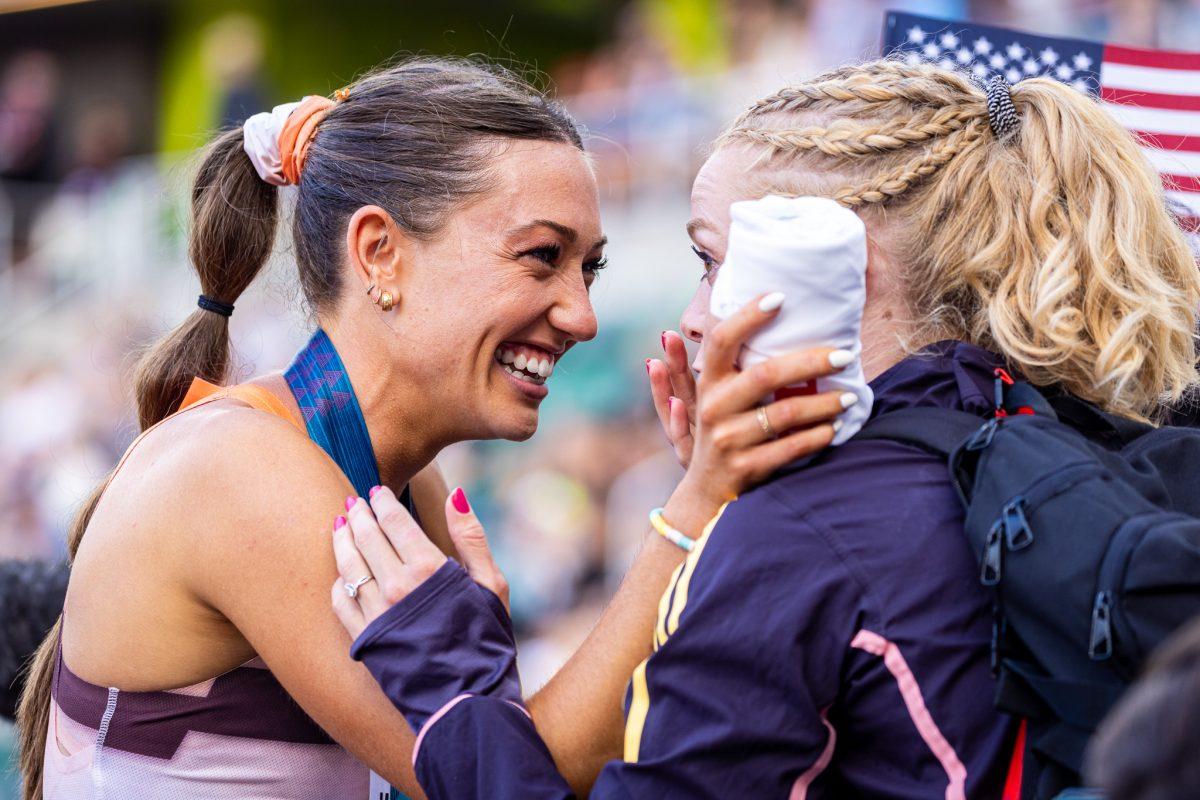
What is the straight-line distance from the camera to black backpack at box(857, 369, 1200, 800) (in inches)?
55.2

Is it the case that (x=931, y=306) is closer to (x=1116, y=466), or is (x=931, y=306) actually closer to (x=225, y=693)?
(x=1116, y=466)

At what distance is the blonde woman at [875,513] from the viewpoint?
163cm

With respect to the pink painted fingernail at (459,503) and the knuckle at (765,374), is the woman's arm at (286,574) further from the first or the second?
the knuckle at (765,374)

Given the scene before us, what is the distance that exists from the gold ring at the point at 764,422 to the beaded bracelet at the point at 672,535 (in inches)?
10.9

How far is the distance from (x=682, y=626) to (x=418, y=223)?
1313 millimetres

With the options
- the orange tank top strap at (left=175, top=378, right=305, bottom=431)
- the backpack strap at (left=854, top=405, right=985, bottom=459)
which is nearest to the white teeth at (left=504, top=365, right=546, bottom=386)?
the orange tank top strap at (left=175, top=378, right=305, bottom=431)

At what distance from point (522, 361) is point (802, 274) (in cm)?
120

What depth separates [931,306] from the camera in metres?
1.95

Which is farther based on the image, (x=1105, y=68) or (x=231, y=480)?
(x=1105, y=68)

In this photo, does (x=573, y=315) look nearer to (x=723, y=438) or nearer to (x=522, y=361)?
(x=522, y=361)

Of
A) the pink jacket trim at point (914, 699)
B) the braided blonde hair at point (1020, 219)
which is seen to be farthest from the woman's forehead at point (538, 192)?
the pink jacket trim at point (914, 699)

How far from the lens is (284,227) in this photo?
134 inches

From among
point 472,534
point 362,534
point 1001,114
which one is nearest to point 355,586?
point 362,534

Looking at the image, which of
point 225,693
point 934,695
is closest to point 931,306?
point 934,695
